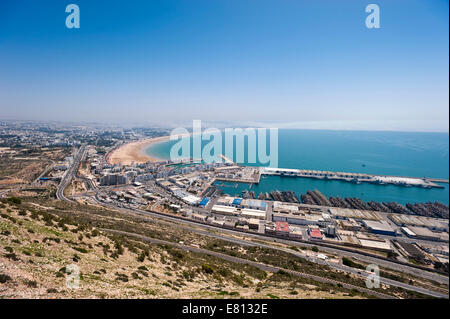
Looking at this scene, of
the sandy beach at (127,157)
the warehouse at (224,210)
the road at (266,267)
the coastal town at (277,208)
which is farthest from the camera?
the sandy beach at (127,157)

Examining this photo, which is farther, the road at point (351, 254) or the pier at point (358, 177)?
the pier at point (358, 177)

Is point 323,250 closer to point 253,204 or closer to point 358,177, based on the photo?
point 253,204

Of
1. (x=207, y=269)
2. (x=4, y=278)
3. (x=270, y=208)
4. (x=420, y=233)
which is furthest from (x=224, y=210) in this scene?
(x=4, y=278)

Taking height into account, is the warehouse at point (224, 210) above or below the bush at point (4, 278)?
below

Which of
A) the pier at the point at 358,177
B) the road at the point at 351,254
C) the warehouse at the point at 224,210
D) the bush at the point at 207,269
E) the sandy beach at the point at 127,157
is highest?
the sandy beach at the point at 127,157

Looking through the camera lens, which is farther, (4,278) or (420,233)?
(420,233)

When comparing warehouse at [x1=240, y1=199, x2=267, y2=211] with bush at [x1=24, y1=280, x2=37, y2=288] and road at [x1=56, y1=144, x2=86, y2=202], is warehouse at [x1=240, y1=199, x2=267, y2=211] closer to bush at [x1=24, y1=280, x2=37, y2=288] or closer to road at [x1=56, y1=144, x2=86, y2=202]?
bush at [x1=24, y1=280, x2=37, y2=288]

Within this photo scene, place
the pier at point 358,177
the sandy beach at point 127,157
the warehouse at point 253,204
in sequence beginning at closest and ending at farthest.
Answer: the warehouse at point 253,204, the pier at point 358,177, the sandy beach at point 127,157

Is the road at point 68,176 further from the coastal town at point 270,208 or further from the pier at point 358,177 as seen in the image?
the pier at point 358,177

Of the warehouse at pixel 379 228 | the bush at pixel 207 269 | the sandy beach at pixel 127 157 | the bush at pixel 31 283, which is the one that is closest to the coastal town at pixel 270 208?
the warehouse at pixel 379 228

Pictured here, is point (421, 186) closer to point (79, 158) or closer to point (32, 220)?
point (32, 220)

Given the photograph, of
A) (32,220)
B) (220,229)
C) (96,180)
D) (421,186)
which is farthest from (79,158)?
(421,186)
